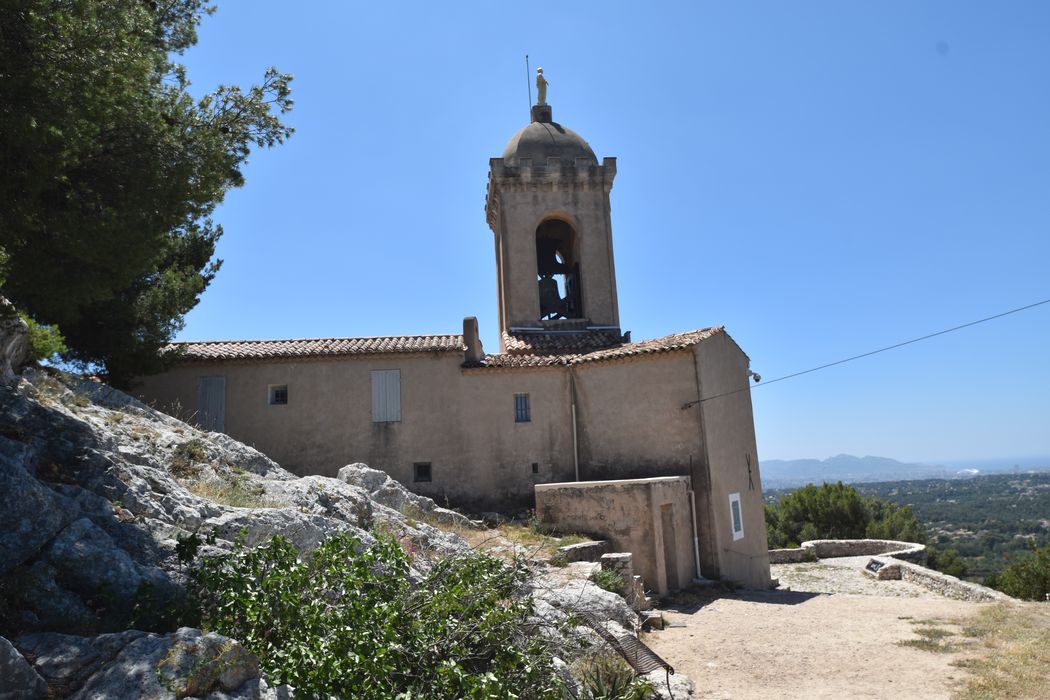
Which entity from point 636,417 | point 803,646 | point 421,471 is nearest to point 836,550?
point 636,417

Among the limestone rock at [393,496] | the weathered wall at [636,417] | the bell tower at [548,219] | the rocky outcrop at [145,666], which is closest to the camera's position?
the rocky outcrop at [145,666]

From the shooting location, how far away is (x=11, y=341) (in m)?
9.19

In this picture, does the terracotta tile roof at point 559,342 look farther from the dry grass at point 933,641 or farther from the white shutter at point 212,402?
the dry grass at point 933,641

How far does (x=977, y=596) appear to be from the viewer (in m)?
20.3

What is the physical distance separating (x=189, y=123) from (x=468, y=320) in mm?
12177

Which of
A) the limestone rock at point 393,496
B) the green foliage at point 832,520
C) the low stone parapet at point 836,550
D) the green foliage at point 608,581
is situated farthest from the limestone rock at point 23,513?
the green foliage at point 832,520

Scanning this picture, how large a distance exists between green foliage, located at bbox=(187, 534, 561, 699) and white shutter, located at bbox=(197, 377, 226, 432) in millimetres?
13942

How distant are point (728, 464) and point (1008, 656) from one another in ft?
30.7

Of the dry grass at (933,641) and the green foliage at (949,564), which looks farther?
the green foliage at (949,564)

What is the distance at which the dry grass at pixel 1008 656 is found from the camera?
8086 mm

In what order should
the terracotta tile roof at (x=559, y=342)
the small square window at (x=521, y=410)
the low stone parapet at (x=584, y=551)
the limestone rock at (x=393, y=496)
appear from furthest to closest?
the terracotta tile roof at (x=559, y=342) < the small square window at (x=521, y=410) < the limestone rock at (x=393, y=496) < the low stone parapet at (x=584, y=551)

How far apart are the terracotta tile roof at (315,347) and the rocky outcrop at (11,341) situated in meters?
8.70

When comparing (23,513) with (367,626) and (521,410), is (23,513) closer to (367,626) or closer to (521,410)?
(367,626)

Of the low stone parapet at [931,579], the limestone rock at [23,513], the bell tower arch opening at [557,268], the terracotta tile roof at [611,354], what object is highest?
the bell tower arch opening at [557,268]
